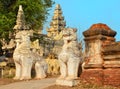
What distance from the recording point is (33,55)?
18.1m

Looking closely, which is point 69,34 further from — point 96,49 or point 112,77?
point 112,77

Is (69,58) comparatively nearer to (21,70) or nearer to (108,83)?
(108,83)

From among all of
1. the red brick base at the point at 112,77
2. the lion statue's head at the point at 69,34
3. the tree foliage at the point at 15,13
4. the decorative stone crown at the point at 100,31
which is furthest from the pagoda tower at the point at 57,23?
the red brick base at the point at 112,77

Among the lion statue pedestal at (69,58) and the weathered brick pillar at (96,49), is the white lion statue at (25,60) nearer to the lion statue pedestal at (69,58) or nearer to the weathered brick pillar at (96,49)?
the lion statue pedestal at (69,58)

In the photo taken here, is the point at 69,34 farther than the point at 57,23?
No

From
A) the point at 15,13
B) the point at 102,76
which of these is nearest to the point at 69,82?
the point at 102,76

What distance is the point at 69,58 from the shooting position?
46.2ft

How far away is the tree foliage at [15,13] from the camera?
93.0ft

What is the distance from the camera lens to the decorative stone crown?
13.0 meters

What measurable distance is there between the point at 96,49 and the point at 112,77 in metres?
1.30

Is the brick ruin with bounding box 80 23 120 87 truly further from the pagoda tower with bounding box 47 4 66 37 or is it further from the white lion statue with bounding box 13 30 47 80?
the pagoda tower with bounding box 47 4 66 37

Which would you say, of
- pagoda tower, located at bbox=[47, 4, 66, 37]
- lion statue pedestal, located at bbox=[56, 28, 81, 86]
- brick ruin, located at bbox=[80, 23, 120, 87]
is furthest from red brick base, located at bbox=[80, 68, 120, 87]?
pagoda tower, located at bbox=[47, 4, 66, 37]

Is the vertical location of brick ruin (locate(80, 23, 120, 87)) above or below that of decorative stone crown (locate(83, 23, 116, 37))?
below

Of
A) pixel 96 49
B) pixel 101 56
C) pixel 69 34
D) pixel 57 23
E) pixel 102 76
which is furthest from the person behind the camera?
pixel 57 23
